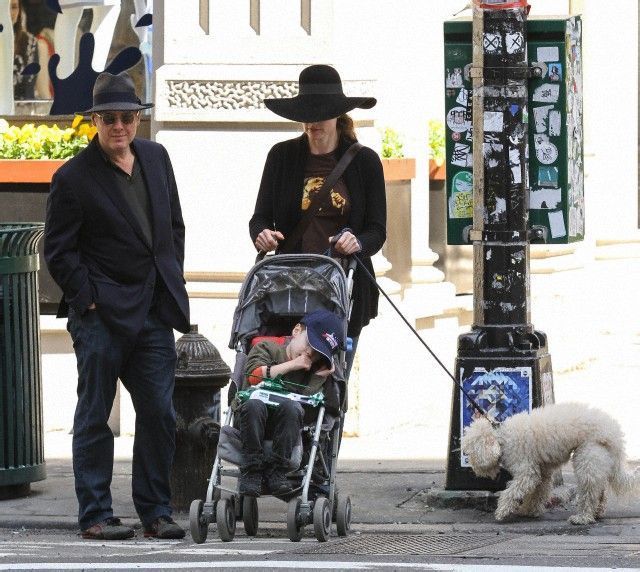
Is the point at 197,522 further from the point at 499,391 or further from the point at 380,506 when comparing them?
the point at 499,391

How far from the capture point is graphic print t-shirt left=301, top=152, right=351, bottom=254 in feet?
26.6

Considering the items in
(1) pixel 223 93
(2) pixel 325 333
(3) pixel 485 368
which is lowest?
(3) pixel 485 368

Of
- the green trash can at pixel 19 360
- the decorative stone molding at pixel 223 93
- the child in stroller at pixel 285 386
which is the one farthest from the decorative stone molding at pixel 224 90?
the child in stroller at pixel 285 386

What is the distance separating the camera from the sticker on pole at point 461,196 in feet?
28.4

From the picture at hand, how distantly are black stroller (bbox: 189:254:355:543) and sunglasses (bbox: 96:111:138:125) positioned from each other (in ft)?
2.92

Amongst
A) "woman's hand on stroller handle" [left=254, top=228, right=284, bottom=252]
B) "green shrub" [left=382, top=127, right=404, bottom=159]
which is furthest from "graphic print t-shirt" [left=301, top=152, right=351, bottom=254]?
"green shrub" [left=382, top=127, right=404, bottom=159]

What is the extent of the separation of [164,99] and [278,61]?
0.73 m

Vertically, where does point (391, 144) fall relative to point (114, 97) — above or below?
below

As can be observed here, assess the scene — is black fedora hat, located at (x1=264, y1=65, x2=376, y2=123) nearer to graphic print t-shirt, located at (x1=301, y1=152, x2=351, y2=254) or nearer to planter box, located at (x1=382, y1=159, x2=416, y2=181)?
graphic print t-shirt, located at (x1=301, y1=152, x2=351, y2=254)

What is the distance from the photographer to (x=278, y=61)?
10.4 metres

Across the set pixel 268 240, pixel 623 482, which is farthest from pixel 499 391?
pixel 268 240

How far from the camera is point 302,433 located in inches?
292

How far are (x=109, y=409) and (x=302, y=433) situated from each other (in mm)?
1024

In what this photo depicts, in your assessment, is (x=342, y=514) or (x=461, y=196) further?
(x=461, y=196)
